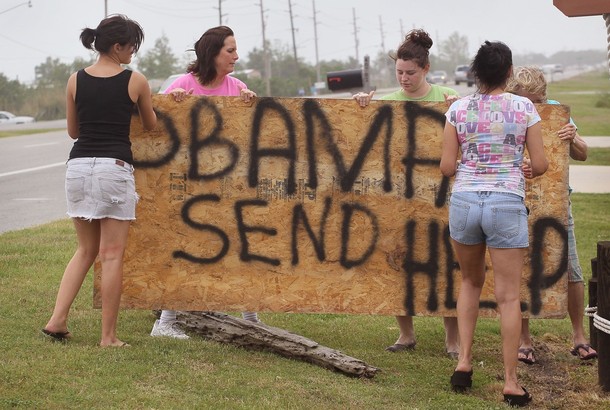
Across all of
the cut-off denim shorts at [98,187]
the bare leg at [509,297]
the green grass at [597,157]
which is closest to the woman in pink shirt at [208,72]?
the cut-off denim shorts at [98,187]

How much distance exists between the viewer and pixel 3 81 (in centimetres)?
8562

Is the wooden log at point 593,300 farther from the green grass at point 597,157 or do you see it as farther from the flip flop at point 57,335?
the green grass at point 597,157

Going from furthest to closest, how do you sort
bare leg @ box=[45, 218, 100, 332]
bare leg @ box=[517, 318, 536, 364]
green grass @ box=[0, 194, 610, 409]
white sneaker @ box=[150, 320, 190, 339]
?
bare leg @ box=[517, 318, 536, 364], white sneaker @ box=[150, 320, 190, 339], bare leg @ box=[45, 218, 100, 332], green grass @ box=[0, 194, 610, 409]

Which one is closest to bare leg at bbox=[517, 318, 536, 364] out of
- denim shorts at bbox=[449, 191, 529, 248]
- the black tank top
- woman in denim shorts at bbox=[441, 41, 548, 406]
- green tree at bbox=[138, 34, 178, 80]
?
woman in denim shorts at bbox=[441, 41, 548, 406]

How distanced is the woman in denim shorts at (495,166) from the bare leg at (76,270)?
82.3 inches

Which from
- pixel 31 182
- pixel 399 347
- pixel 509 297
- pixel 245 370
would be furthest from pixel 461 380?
pixel 31 182

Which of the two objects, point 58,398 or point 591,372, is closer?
point 58,398

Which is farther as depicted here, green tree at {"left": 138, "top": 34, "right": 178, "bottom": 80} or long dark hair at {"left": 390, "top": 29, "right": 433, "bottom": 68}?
green tree at {"left": 138, "top": 34, "right": 178, "bottom": 80}

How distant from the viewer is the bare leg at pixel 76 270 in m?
6.23

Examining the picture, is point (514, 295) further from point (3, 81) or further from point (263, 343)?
point (3, 81)

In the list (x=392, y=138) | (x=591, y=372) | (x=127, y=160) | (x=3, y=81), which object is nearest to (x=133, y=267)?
(x=127, y=160)

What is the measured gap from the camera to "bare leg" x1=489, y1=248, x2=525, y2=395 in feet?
18.4

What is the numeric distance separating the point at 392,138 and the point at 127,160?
1.64 metres

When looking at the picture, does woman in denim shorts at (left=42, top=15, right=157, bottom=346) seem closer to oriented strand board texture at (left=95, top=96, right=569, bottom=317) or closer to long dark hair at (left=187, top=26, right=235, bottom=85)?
oriented strand board texture at (left=95, top=96, right=569, bottom=317)
